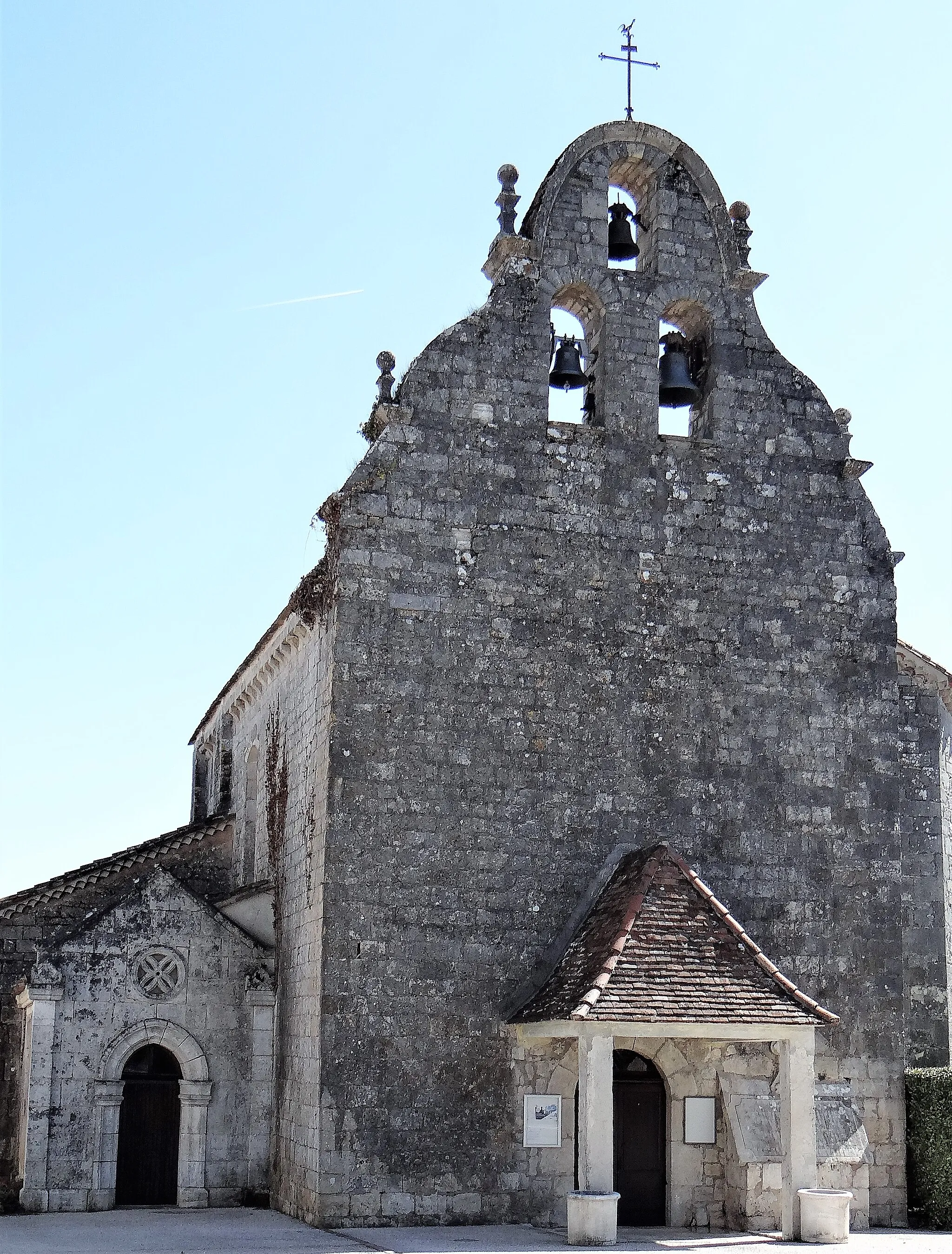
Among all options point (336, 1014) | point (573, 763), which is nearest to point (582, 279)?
point (573, 763)

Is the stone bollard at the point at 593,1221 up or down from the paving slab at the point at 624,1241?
up

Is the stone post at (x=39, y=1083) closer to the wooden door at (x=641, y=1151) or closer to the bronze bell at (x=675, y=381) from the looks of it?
the wooden door at (x=641, y=1151)

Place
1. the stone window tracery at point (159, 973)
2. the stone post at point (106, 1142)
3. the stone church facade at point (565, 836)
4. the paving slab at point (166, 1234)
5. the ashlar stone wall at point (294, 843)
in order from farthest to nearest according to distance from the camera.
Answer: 1. the stone window tracery at point (159, 973)
2. the stone post at point (106, 1142)
3. the ashlar stone wall at point (294, 843)
4. the stone church facade at point (565, 836)
5. the paving slab at point (166, 1234)

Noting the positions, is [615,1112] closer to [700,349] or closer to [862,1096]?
[862,1096]

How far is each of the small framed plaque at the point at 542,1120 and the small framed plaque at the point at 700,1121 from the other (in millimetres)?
1325

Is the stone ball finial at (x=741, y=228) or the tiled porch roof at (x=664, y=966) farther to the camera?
the stone ball finial at (x=741, y=228)

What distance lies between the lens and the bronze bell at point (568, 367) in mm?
16312

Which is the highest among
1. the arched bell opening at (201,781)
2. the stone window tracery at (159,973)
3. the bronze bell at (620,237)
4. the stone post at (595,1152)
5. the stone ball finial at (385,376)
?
the bronze bell at (620,237)

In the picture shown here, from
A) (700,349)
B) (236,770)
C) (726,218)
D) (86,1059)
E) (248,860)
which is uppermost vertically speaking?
(726,218)

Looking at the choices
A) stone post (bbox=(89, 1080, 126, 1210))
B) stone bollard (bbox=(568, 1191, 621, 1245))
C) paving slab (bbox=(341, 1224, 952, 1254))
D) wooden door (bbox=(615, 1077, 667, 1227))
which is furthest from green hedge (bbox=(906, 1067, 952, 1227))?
stone post (bbox=(89, 1080, 126, 1210))

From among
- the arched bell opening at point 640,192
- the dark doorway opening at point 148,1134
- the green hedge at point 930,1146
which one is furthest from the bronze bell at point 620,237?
the dark doorway opening at point 148,1134

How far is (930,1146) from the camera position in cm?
1523

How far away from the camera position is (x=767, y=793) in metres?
15.8

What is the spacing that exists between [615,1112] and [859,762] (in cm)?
481
